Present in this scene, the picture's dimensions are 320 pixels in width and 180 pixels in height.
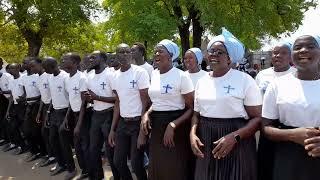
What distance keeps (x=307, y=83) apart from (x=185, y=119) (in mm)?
1495

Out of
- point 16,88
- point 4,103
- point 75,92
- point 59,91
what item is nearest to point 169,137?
point 75,92

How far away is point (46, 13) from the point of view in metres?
20.3

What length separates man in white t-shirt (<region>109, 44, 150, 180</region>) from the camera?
4.95 m

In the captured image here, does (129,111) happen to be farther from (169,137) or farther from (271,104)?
(271,104)

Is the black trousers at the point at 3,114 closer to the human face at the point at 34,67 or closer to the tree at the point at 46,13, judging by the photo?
the human face at the point at 34,67

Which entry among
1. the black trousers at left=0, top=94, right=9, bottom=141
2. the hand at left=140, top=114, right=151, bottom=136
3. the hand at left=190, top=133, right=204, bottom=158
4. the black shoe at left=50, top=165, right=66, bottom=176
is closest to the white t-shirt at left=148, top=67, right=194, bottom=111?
the hand at left=140, top=114, right=151, bottom=136

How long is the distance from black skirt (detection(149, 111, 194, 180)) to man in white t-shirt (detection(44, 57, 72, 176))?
2.55m

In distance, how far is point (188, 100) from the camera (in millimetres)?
4234

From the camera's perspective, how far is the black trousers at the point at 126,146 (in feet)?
16.2

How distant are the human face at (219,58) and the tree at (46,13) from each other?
1716 centimetres

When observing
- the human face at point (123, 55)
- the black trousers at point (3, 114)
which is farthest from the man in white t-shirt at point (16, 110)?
the human face at point (123, 55)

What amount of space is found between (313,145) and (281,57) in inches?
84.9

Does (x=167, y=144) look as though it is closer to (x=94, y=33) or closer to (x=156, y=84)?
(x=156, y=84)

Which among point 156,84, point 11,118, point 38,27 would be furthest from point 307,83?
point 38,27
